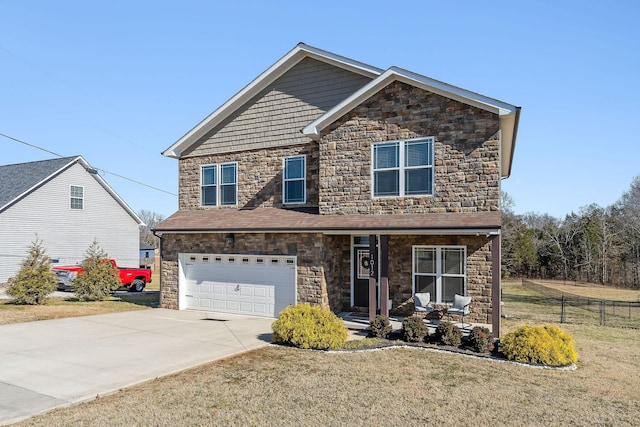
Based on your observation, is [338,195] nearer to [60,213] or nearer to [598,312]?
[598,312]

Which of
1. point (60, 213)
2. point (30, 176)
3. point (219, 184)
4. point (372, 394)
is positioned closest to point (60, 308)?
point (219, 184)

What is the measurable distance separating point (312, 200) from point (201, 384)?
837 cm

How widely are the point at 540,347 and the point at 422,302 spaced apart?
143 inches

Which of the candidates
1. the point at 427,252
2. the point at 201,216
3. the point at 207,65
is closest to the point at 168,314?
the point at 201,216

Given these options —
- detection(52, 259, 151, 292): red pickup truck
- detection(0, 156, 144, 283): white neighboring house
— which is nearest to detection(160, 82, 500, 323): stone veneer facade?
detection(52, 259, 151, 292): red pickup truck

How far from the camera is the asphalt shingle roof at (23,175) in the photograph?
24756mm

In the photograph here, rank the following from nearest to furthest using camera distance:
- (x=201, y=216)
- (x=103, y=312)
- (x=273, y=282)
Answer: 1. (x=273, y=282)
2. (x=103, y=312)
3. (x=201, y=216)

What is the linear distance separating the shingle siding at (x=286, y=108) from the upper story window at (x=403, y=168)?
3.11m

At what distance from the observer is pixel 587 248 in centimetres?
3662

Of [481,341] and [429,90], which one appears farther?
[429,90]

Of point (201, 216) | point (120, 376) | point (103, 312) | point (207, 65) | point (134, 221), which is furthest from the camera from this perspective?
point (134, 221)

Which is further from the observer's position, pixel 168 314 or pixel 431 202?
pixel 168 314

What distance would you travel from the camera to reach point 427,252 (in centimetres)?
1273

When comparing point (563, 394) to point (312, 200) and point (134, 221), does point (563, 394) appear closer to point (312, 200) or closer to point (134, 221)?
point (312, 200)
